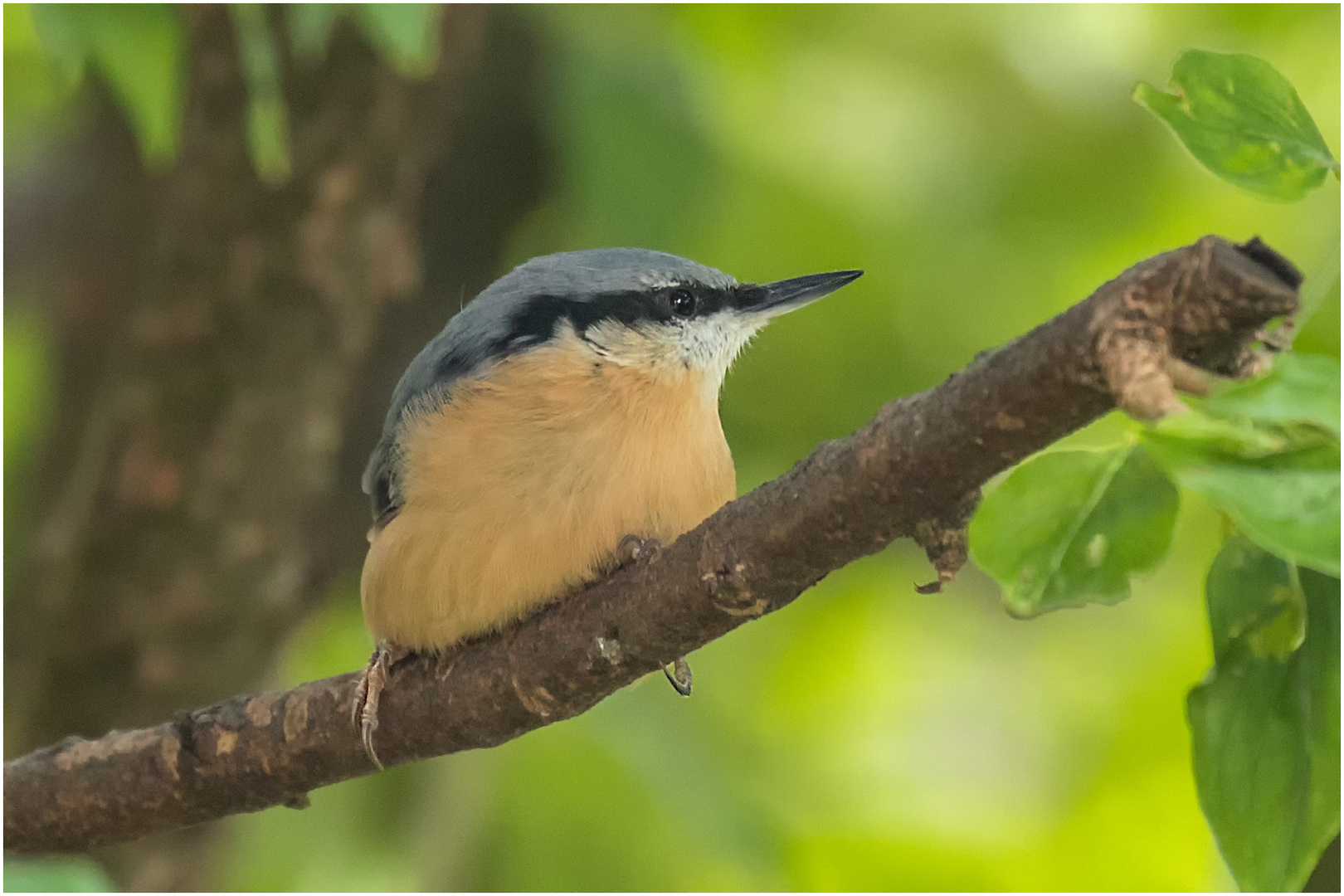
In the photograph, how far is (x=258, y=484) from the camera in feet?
11.1

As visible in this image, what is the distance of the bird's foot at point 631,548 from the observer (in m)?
1.96

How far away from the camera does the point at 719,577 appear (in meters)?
1.55

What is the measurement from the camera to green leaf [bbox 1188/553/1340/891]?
1120 mm

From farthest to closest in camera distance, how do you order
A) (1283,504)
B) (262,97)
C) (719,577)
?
(262,97) → (719,577) → (1283,504)

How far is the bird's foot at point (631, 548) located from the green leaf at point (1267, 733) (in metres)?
0.93

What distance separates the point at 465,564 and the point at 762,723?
219 centimetres

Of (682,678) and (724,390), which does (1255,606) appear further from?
(724,390)

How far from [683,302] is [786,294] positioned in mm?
195

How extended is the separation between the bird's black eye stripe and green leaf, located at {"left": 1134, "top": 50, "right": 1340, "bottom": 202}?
1375 mm

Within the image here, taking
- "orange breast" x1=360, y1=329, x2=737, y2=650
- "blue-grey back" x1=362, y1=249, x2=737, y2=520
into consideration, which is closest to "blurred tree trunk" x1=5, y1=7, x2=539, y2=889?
"blue-grey back" x1=362, y1=249, x2=737, y2=520

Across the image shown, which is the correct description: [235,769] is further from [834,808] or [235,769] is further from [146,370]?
[834,808]

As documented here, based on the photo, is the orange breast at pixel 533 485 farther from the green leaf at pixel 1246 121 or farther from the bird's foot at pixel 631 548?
the green leaf at pixel 1246 121

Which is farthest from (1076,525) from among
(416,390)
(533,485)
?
(416,390)

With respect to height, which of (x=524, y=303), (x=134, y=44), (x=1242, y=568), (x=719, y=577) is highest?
(x=134, y=44)
